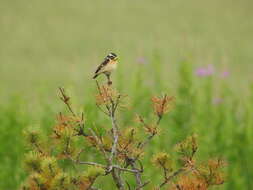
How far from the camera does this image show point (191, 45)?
26.7 ft

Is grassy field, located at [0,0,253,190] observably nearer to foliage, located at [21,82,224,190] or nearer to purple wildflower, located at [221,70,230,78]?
purple wildflower, located at [221,70,230,78]

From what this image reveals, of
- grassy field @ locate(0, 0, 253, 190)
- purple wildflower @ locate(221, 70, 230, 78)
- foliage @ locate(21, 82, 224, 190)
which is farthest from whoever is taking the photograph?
purple wildflower @ locate(221, 70, 230, 78)

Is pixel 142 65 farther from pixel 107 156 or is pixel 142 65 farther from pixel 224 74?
pixel 107 156

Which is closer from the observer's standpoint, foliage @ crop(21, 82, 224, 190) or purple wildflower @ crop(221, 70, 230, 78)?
foliage @ crop(21, 82, 224, 190)

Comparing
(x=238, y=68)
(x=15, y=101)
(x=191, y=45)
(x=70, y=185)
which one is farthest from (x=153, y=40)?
(x=70, y=185)

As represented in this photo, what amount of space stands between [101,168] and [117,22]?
7.64 metres

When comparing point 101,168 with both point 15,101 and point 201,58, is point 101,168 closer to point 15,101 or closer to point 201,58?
point 15,101

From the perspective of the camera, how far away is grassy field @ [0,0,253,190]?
489 cm

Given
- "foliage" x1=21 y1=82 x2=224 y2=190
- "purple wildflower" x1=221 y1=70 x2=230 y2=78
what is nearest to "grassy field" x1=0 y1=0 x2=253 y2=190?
"purple wildflower" x1=221 y1=70 x2=230 y2=78

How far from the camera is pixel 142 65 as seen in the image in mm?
5344

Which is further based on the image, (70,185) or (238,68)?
(238,68)

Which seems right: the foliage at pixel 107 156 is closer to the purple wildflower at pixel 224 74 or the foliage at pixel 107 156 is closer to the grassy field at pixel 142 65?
the grassy field at pixel 142 65

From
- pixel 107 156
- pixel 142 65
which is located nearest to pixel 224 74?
pixel 142 65

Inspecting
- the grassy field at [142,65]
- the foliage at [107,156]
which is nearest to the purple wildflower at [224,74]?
the grassy field at [142,65]
